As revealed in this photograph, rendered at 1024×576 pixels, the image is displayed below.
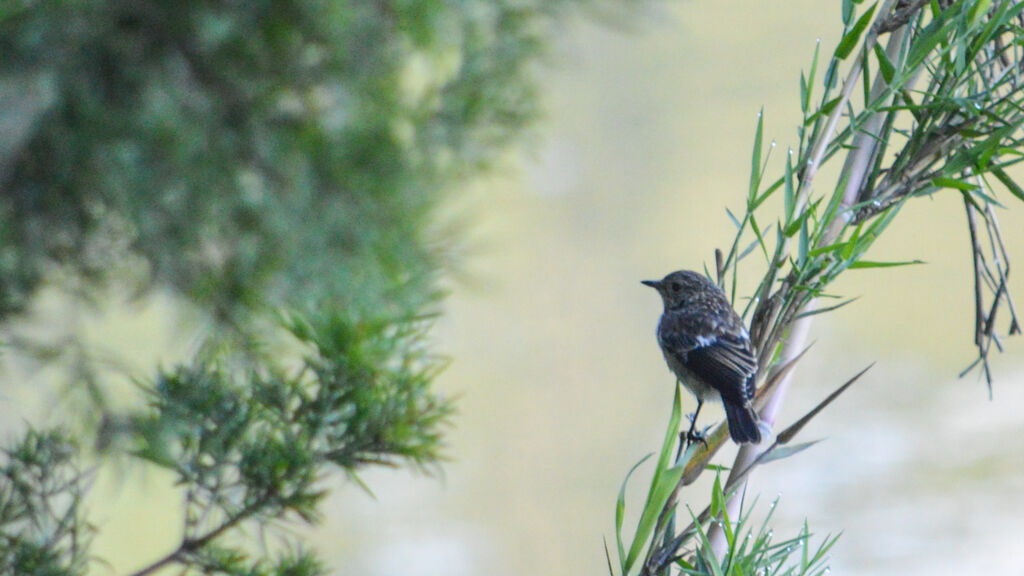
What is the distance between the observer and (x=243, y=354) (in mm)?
777

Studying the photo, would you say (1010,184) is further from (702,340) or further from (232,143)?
(232,143)

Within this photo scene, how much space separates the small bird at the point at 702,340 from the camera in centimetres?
42

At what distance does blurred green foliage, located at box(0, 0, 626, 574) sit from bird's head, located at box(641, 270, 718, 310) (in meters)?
0.19

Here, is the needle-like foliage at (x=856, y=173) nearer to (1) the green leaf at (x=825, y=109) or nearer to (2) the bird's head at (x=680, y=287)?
(1) the green leaf at (x=825, y=109)

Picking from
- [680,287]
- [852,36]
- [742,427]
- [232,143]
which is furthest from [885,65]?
[232,143]

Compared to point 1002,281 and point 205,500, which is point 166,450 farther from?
point 1002,281

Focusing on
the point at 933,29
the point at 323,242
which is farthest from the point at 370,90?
the point at 933,29

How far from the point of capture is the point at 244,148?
2.98 ft

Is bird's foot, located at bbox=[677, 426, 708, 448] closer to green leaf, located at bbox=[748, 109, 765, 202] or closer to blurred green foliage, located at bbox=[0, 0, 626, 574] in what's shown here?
green leaf, located at bbox=[748, 109, 765, 202]

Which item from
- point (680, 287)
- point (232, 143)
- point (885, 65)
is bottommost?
point (885, 65)

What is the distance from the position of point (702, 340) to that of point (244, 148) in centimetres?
57

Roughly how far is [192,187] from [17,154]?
0.56 feet

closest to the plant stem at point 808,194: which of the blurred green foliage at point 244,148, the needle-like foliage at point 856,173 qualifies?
the needle-like foliage at point 856,173

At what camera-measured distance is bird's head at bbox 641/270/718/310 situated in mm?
593
